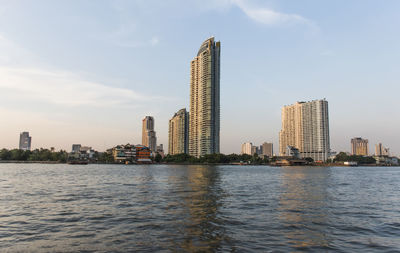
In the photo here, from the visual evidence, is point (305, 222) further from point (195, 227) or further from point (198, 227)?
point (195, 227)

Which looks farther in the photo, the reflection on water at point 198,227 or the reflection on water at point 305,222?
the reflection on water at point 305,222

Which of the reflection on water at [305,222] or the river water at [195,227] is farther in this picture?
the reflection on water at [305,222]

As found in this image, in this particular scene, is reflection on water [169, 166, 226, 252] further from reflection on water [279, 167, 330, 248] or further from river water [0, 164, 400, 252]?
reflection on water [279, 167, 330, 248]

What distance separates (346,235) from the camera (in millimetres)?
19062

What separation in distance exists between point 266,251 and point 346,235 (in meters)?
7.58

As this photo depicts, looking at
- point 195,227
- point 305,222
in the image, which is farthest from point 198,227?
point 305,222

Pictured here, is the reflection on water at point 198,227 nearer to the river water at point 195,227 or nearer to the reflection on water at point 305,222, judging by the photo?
the river water at point 195,227

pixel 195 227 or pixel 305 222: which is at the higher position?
pixel 195 227

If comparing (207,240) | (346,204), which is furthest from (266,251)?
(346,204)

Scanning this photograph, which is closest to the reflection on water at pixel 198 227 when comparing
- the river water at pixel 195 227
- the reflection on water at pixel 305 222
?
the river water at pixel 195 227

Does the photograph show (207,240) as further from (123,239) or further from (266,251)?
(123,239)

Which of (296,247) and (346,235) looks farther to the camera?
(346,235)

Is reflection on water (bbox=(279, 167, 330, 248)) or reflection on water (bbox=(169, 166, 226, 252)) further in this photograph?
reflection on water (bbox=(279, 167, 330, 248))

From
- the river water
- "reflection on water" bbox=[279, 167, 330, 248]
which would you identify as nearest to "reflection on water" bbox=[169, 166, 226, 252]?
the river water
